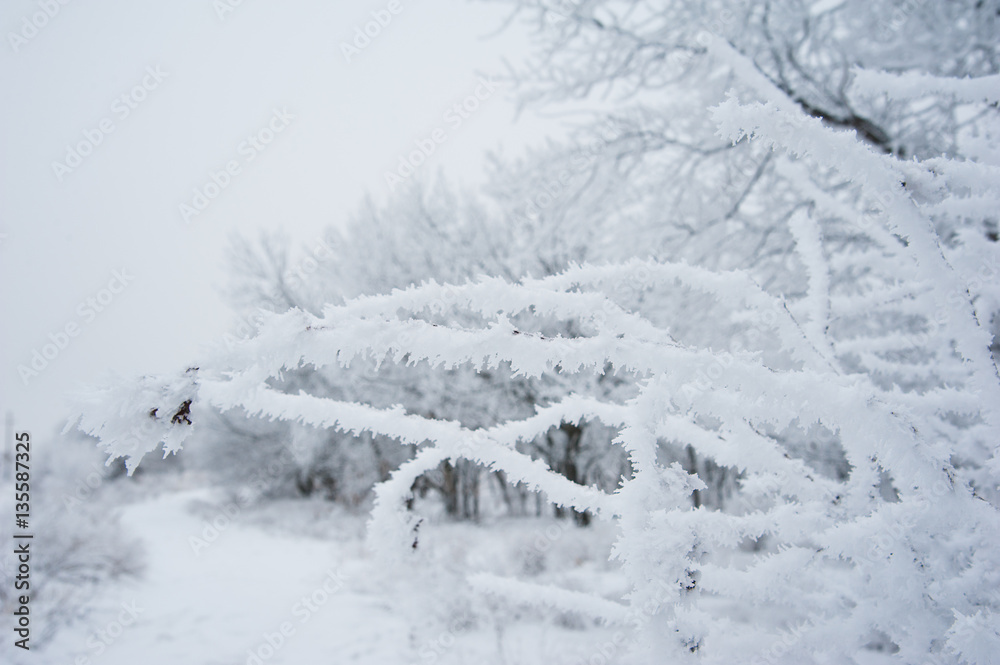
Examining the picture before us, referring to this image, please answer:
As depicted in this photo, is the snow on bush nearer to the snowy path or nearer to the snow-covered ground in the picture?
the snow-covered ground

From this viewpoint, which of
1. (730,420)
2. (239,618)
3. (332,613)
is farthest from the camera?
(332,613)

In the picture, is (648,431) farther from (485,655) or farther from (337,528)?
(337,528)

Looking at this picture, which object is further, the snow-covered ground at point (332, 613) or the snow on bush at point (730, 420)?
the snow-covered ground at point (332, 613)

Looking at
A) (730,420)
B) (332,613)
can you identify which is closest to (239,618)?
(332,613)

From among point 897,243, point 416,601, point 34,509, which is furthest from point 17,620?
point 897,243

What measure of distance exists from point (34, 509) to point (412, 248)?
6005 mm

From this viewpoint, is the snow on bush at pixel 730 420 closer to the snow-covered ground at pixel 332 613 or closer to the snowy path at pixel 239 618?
the snow-covered ground at pixel 332 613

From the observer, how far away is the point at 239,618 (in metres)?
3.76

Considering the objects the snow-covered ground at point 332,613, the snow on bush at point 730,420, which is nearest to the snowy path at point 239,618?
the snow-covered ground at point 332,613

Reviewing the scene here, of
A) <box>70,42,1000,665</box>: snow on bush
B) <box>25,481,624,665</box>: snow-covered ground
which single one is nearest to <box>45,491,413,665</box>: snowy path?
<box>25,481,624,665</box>: snow-covered ground

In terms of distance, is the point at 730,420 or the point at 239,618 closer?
the point at 730,420

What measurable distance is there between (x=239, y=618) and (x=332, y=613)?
0.70 meters

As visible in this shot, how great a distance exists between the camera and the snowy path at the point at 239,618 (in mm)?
2988

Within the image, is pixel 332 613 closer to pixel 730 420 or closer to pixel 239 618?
pixel 239 618
